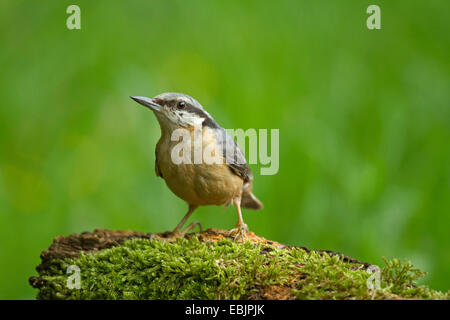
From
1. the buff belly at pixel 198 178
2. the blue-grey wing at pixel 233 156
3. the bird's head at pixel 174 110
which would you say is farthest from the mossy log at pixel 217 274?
the bird's head at pixel 174 110

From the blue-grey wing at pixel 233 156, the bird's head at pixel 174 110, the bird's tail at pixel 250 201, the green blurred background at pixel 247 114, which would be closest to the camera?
the bird's head at pixel 174 110

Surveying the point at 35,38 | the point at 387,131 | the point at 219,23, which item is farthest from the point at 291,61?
the point at 35,38

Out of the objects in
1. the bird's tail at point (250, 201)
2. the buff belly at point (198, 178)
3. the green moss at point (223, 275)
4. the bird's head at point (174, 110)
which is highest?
the bird's head at point (174, 110)

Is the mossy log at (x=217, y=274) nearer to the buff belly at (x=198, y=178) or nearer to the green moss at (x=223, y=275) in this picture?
the green moss at (x=223, y=275)

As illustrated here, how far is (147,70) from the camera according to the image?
669 centimetres

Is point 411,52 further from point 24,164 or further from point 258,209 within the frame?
point 24,164

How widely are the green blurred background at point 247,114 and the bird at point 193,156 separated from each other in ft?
4.62

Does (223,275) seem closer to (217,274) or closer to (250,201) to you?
(217,274)

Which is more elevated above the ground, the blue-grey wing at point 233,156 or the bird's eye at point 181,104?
the bird's eye at point 181,104

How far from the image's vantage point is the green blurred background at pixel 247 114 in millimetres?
5637

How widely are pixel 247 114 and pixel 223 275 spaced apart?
332cm

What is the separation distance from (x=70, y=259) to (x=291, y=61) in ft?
13.6

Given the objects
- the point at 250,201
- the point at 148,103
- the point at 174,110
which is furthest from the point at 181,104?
the point at 250,201
